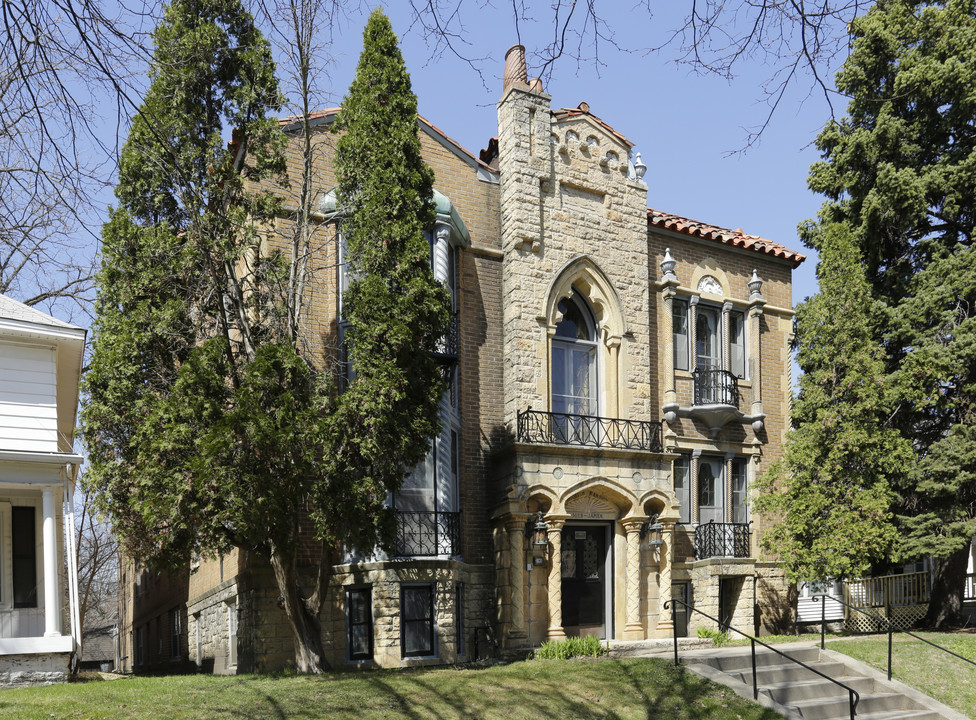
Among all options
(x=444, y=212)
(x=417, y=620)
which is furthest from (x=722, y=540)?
(x=444, y=212)

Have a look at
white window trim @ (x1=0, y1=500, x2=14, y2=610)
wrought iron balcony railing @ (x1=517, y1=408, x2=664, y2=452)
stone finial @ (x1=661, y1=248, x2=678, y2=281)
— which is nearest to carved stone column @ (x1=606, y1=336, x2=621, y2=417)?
wrought iron balcony railing @ (x1=517, y1=408, x2=664, y2=452)

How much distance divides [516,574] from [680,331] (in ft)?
23.1

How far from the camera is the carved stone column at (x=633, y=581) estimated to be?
1786 centimetres

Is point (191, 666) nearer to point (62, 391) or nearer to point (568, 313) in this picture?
point (62, 391)

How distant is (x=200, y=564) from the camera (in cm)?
2094

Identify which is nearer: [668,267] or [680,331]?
[668,267]

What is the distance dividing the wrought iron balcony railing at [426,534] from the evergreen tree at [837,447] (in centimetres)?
689

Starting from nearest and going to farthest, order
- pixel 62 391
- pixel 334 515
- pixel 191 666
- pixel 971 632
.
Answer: pixel 334 515 < pixel 62 391 < pixel 971 632 < pixel 191 666

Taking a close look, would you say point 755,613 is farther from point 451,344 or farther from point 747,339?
point 451,344

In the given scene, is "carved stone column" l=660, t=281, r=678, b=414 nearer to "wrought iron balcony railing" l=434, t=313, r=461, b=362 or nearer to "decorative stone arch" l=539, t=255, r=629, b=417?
"decorative stone arch" l=539, t=255, r=629, b=417

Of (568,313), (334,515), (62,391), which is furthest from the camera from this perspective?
(568,313)

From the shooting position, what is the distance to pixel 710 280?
70.1 ft

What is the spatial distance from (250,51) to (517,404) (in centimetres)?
786

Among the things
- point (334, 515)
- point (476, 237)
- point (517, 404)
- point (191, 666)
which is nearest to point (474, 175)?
point (476, 237)
